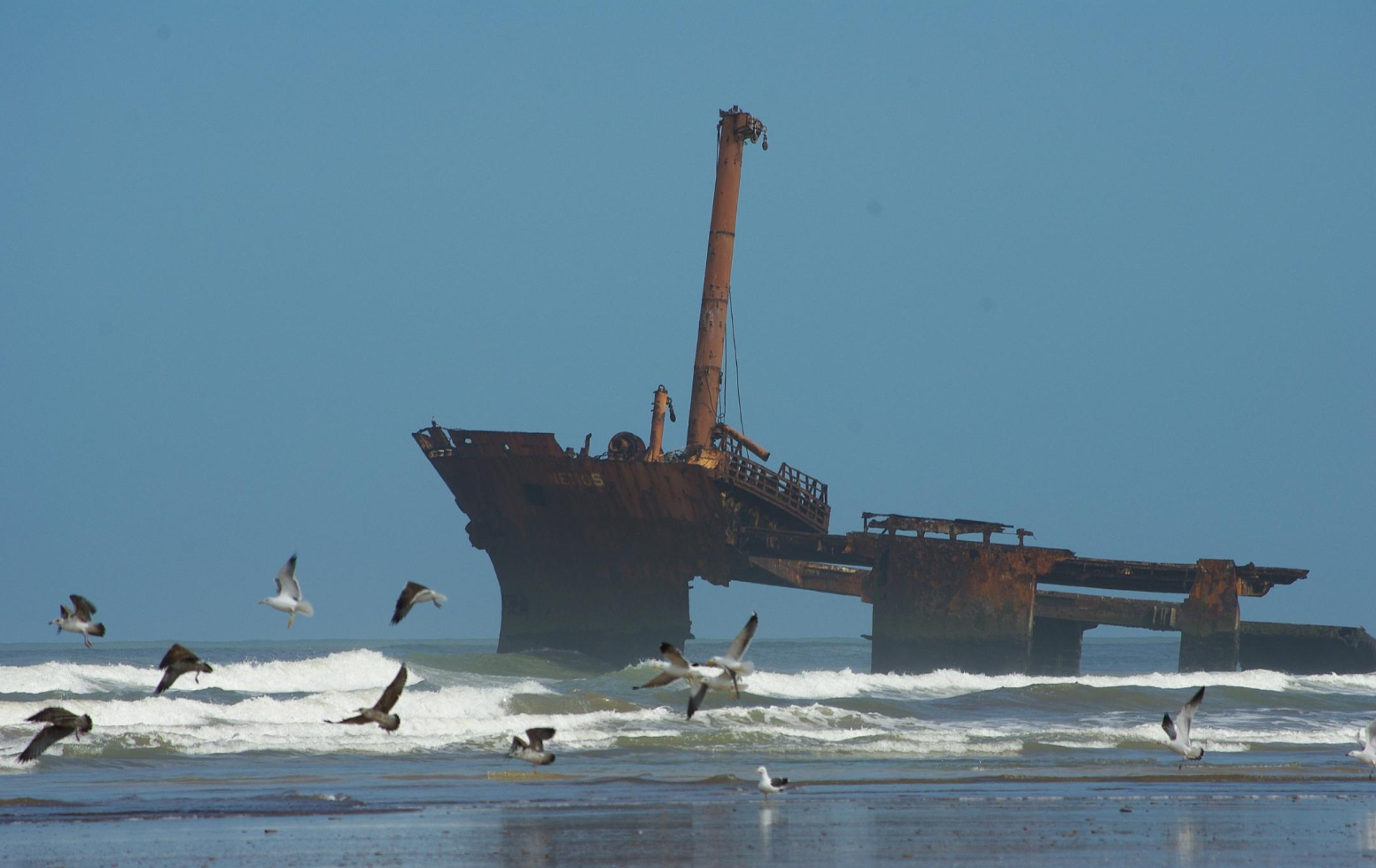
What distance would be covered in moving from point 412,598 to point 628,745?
868cm

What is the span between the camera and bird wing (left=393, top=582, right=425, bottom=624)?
40.8 feet

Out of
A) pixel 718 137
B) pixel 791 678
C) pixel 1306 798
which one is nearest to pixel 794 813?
pixel 1306 798

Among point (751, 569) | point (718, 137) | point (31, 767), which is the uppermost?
point (718, 137)

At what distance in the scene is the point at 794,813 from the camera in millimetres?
14156

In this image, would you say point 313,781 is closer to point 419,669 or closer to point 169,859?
point 169,859

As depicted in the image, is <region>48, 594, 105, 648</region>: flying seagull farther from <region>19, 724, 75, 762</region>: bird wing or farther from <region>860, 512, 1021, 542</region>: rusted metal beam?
<region>860, 512, 1021, 542</region>: rusted metal beam

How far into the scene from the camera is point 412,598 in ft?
41.9

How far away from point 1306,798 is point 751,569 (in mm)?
21406

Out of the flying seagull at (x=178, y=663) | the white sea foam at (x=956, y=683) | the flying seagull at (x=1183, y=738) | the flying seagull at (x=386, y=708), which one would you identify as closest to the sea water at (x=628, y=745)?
the white sea foam at (x=956, y=683)

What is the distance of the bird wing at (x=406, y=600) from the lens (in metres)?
12.4

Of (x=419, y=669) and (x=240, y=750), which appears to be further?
(x=419, y=669)

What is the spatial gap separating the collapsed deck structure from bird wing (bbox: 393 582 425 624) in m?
21.3

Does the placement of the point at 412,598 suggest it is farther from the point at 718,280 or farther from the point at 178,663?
the point at 718,280

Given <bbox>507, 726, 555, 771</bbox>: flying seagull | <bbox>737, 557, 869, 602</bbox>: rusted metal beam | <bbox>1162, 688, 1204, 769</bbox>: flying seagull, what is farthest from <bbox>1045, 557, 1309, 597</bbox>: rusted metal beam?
<bbox>507, 726, 555, 771</bbox>: flying seagull
